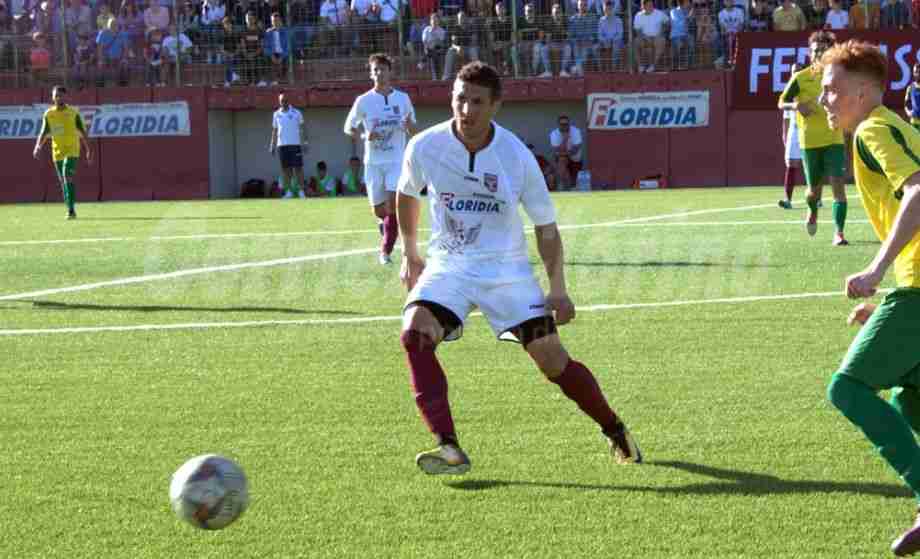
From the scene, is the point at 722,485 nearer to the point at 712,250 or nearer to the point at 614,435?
the point at 614,435

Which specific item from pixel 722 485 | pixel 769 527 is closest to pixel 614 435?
pixel 722 485

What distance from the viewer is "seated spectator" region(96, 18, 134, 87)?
33.5 meters

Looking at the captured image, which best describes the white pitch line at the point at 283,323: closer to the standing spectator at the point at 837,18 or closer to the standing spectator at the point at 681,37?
the standing spectator at the point at 837,18

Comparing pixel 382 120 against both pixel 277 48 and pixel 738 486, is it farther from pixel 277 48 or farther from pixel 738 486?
pixel 277 48

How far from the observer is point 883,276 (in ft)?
16.1

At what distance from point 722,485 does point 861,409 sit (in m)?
1.12

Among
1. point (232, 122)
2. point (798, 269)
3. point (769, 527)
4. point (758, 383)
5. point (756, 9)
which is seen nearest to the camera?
point (769, 527)

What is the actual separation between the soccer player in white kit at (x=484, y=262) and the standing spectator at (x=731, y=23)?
2493 cm

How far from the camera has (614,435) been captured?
6.45m

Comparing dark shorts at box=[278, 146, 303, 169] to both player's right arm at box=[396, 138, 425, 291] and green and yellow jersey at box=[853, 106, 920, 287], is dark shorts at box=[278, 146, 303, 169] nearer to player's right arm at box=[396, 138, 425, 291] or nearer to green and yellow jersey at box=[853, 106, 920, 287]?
player's right arm at box=[396, 138, 425, 291]

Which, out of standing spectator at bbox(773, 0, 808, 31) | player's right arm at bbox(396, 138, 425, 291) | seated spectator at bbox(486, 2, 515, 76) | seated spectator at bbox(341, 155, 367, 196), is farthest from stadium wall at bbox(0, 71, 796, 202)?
player's right arm at bbox(396, 138, 425, 291)

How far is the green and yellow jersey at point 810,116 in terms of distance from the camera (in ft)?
53.1

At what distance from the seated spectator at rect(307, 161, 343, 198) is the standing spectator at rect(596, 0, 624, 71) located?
23.1 ft

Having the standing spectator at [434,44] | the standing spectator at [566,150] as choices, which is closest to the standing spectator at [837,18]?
the standing spectator at [566,150]
